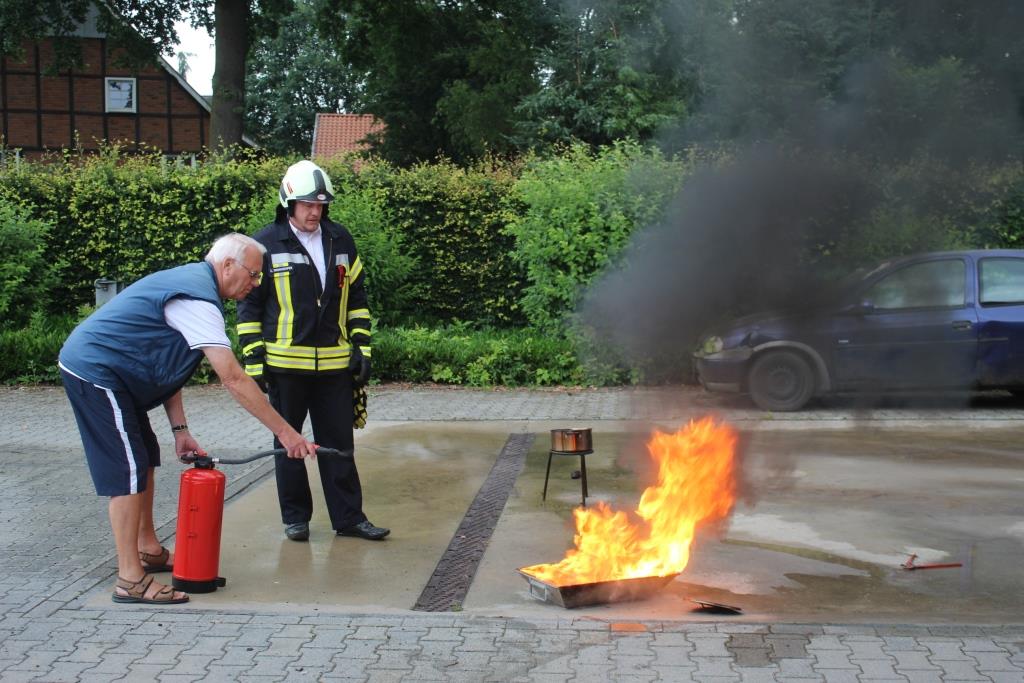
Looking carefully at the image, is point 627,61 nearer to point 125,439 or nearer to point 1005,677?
point 125,439

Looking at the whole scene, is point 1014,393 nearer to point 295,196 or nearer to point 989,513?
point 989,513

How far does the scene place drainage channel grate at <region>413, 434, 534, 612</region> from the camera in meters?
5.08

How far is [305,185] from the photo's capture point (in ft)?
18.6

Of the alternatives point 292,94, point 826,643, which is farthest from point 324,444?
point 292,94

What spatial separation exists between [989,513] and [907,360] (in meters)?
2.66

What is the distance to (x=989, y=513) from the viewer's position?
6426 millimetres

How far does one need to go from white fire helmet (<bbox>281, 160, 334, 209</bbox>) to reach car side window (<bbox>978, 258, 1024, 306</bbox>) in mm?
6067

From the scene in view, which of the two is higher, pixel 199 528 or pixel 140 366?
pixel 140 366

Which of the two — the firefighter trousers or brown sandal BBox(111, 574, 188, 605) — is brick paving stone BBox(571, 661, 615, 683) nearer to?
brown sandal BBox(111, 574, 188, 605)

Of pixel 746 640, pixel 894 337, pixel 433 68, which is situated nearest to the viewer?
pixel 746 640

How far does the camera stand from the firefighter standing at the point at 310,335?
5.71m

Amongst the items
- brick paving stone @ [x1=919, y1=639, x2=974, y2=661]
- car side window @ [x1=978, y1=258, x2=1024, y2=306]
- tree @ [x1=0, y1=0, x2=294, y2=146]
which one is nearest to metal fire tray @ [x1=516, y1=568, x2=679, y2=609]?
brick paving stone @ [x1=919, y1=639, x2=974, y2=661]

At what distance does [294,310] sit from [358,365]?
466 millimetres

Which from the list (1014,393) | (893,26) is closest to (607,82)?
(893,26)
